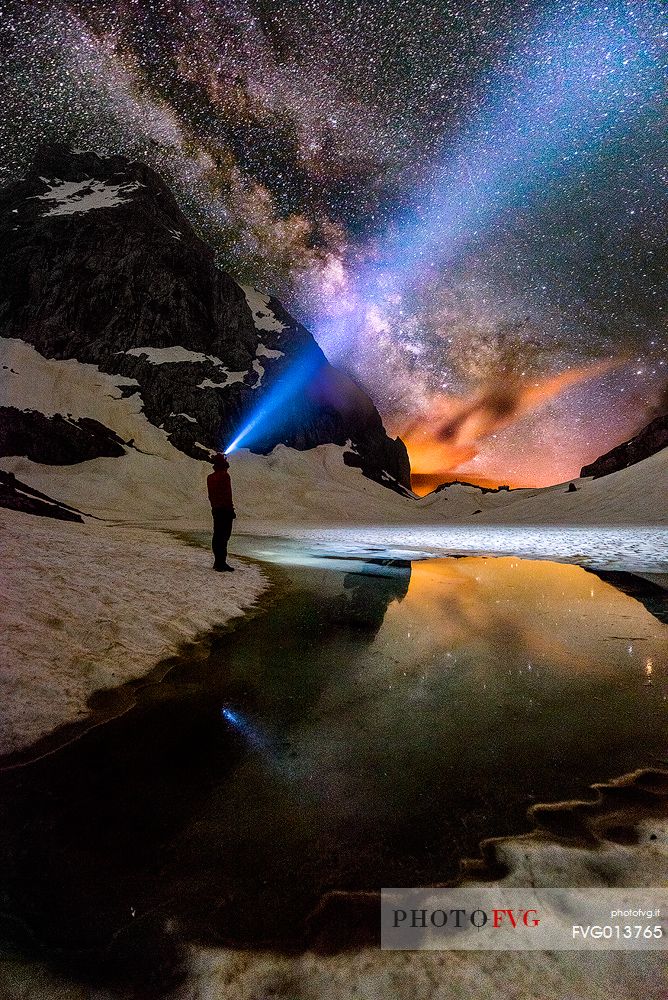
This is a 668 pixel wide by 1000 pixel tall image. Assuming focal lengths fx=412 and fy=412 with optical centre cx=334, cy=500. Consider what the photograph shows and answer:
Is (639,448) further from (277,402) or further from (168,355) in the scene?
(168,355)

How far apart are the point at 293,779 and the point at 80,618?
350cm

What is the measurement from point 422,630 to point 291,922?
4372 mm

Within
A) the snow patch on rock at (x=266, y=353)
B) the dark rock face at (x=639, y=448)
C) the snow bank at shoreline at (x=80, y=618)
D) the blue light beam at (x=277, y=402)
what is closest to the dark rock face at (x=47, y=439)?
the blue light beam at (x=277, y=402)

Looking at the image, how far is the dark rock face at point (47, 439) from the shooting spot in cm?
5716

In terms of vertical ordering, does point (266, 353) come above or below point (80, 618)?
above

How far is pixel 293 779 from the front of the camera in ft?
8.29

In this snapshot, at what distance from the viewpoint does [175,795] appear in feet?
7.82

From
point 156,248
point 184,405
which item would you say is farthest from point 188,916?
point 156,248

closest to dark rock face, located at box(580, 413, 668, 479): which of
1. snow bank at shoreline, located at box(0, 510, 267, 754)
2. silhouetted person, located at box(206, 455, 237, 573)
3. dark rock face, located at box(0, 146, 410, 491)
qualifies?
dark rock face, located at box(0, 146, 410, 491)

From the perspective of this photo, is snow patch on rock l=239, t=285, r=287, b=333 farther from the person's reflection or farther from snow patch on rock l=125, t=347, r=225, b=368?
the person's reflection

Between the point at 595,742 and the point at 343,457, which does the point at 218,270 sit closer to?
the point at 343,457

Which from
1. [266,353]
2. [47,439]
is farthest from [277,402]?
[47,439]

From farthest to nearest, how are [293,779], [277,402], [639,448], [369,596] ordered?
[277,402] < [639,448] < [369,596] < [293,779]

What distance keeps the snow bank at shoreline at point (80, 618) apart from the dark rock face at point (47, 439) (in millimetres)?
58121
